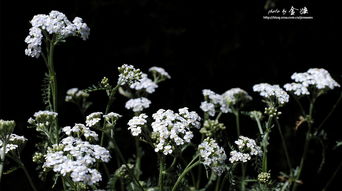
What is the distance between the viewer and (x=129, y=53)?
4.62 metres

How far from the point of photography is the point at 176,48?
15.3 ft

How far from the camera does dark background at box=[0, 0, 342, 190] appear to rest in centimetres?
442

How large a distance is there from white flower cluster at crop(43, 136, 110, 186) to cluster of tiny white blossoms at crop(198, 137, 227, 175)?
0.58 metres

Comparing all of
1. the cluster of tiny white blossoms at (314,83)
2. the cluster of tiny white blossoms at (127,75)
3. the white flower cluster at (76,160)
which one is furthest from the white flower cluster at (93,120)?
the cluster of tiny white blossoms at (314,83)

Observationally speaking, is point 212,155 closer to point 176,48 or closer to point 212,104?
point 212,104

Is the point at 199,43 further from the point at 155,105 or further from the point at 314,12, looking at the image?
the point at 314,12

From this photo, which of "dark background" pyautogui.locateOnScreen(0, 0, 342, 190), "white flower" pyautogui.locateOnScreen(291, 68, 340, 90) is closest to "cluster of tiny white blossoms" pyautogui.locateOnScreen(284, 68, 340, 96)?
"white flower" pyautogui.locateOnScreen(291, 68, 340, 90)

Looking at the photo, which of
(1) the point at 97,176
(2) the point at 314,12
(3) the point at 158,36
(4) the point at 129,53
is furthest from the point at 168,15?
(1) the point at 97,176

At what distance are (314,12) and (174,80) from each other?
1.55 meters

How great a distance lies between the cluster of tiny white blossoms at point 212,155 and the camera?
277cm

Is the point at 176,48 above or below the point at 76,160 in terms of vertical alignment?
above

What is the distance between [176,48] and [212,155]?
6.72 ft

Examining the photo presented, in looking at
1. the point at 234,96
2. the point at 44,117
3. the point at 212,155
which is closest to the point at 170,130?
the point at 212,155

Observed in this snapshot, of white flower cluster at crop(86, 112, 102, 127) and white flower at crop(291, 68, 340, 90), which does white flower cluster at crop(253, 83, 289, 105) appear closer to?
white flower at crop(291, 68, 340, 90)
